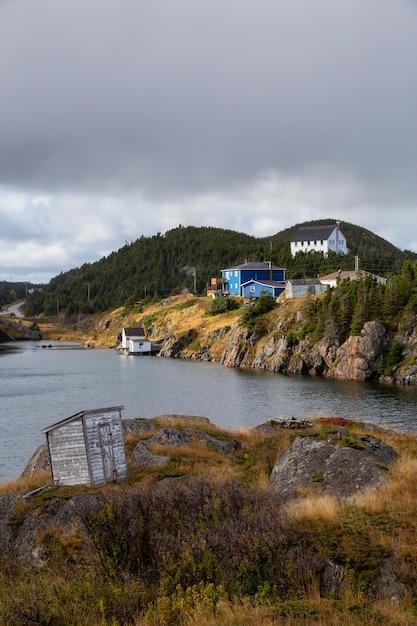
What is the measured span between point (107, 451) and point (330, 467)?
27.4 feet

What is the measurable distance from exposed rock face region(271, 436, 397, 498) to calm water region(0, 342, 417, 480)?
1902 centimetres

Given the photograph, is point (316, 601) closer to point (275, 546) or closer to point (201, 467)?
point (275, 546)

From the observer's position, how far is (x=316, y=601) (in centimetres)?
955

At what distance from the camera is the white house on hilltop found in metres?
146

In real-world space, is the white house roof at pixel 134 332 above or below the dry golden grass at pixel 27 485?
above

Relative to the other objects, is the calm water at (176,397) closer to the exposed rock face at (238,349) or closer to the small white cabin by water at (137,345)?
the exposed rock face at (238,349)

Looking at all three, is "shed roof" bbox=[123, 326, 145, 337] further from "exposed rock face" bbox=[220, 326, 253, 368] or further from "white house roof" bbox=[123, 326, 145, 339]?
"exposed rock face" bbox=[220, 326, 253, 368]

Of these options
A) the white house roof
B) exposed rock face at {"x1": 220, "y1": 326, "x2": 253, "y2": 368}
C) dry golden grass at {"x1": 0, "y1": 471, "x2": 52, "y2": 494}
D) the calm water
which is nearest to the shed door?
dry golden grass at {"x1": 0, "y1": 471, "x2": 52, "y2": 494}

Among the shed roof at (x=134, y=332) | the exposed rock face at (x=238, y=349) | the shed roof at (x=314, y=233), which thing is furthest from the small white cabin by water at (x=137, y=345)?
the shed roof at (x=314, y=233)

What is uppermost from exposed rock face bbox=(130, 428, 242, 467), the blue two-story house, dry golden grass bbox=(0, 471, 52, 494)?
the blue two-story house

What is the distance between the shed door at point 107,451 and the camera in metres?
21.1

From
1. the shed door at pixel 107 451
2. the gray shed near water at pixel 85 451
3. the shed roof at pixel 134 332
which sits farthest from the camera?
the shed roof at pixel 134 332

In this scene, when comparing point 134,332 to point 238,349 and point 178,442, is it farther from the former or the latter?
point 178,442

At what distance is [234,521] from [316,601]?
2752mm
